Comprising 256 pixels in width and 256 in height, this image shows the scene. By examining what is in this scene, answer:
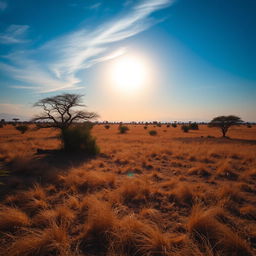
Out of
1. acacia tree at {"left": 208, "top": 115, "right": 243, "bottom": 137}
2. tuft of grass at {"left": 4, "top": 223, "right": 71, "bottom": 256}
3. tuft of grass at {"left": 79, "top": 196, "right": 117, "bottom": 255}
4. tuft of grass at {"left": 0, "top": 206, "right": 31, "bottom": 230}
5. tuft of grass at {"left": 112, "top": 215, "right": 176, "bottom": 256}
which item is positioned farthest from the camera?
acacia tree at {"left": 208, "top": 115, "right": 243, "bottom": 137}

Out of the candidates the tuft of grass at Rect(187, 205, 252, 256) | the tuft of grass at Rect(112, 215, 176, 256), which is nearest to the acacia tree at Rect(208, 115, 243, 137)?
the tuft of grass at Rect(187, 205, 252, 256)

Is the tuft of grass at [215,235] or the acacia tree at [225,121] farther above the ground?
the acacia tree at [225,121]

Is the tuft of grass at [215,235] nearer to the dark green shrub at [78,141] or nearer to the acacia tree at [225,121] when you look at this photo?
the dark green shrub at [78,141]

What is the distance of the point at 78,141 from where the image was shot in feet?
34.9

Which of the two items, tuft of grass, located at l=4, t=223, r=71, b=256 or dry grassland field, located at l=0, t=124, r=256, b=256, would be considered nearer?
tuft of grass, located at l=4, t=223, r=71, b=256

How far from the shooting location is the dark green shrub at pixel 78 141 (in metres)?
10.5

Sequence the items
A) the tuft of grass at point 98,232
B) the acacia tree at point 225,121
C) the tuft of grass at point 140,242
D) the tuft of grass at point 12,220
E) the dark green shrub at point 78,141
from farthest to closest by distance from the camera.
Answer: the acacia tree at point 225,121
the dark green shrub at point 78,141
the tuft of grass at point 12,220
the tuft of grass at point 98,232
the tuft of grass at point 140,242

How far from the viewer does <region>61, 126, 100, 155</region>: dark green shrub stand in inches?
413

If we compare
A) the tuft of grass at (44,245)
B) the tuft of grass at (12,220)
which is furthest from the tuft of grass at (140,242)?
the tuft of grass at (12,220)

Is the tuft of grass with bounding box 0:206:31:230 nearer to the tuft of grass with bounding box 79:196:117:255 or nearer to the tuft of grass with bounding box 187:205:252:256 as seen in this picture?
the tuft of grass with bounding box 79:196:117:255

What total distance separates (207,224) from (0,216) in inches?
173

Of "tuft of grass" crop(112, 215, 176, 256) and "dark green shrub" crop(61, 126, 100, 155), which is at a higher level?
"dark green shrub" crop(61, 126, 100, 155)

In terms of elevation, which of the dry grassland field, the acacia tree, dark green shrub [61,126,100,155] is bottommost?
the dry grassland field

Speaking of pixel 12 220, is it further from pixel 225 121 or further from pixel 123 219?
pixel 225 121
